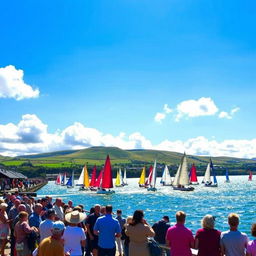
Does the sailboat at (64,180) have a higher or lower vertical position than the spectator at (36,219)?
lower

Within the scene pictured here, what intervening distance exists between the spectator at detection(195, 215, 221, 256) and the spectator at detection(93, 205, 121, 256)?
7.87 feet

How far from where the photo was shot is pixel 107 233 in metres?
9.27

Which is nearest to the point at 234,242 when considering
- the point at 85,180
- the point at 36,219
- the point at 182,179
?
the point at 36,219

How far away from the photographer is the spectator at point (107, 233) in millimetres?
9273

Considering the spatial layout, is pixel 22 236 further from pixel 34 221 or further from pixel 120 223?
pixel 120 223

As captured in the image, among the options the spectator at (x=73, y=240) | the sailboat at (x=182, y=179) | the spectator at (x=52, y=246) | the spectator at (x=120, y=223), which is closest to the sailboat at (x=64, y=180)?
the sailboat at (x=182, y=179)

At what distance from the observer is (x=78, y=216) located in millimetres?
8258

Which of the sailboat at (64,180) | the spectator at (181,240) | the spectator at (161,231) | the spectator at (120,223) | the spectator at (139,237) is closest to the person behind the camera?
the spectator at (181,240)

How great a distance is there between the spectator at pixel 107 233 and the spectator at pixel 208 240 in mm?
2398

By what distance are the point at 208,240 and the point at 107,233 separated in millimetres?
2758

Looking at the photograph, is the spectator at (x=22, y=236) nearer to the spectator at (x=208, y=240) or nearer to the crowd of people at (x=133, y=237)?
the crowd of people at (x=133, y=237)

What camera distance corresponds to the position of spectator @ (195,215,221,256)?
7.50 metres

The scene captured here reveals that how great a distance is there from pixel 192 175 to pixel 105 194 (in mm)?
41851

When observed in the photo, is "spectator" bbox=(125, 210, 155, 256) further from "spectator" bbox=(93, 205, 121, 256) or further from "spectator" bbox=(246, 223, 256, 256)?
"spectator" bbox=(246, 223, 256, 256)
